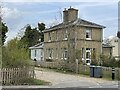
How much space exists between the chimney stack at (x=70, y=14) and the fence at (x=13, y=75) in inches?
887

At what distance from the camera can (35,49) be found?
5894 cm

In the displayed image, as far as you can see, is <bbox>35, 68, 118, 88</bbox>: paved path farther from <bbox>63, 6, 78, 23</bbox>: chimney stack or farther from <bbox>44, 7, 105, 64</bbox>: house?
<bbox>63, 6, 78, 23</bbox>: chimney stack

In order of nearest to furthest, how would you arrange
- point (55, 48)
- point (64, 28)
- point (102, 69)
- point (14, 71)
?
point (14, 71), point (102, 69), point (64, 28), point (55, 48)

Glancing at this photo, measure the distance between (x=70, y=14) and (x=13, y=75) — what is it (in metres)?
24.3

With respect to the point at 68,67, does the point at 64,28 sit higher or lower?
higher

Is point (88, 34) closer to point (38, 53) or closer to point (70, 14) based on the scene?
point (70, 14)

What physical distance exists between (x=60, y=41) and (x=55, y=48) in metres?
3.31

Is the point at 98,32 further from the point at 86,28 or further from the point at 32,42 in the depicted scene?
the point at 32,42

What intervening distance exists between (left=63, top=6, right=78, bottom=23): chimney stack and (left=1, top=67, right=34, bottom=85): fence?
2253 centimetres

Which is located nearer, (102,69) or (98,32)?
(102,69)

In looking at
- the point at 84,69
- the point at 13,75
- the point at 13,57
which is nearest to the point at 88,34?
the point at 84,69

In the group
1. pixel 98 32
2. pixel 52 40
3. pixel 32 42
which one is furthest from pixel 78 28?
pixel 32 42

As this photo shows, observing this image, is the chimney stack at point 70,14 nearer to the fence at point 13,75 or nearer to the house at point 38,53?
the house at point 38,53

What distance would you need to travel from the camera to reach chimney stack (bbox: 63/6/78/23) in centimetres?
4153
